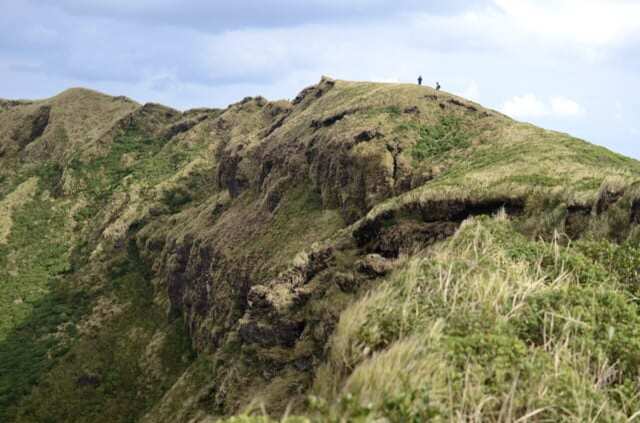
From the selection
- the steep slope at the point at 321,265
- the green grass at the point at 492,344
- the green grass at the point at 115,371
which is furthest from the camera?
the green grass at the point at 115,371

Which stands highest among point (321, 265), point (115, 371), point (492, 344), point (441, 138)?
point (441, 138)

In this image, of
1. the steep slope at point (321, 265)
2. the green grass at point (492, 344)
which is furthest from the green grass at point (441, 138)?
the green grass at point (492, 344)

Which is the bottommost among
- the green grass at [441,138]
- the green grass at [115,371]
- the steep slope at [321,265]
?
the green grass at [115,371]

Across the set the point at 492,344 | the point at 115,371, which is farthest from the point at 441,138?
the point at 115,371

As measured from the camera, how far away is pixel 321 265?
90.1 ft

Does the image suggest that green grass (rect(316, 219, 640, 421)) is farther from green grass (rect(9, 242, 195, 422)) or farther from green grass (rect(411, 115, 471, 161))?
green grass (rect(9, 242, 195, 422))

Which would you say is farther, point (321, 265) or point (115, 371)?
point (115, 371)

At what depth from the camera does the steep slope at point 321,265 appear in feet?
25.7

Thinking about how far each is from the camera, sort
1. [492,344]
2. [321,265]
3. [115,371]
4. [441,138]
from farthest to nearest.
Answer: [115,371]
[441,138]
[321,265]
[492,344]

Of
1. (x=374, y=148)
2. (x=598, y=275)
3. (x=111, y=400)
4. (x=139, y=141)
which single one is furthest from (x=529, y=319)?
(x=139, y=141)

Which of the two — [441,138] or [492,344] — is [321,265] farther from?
[441,138]

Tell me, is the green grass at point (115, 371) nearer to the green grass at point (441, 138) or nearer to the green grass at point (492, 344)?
the green grass at point (441, 138)

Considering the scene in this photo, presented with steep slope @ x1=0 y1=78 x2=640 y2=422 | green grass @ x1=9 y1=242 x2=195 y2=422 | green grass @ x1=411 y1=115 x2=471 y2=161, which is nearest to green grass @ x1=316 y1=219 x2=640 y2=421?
steep slope @ x1=0 y1=78 x2=640 y2=422

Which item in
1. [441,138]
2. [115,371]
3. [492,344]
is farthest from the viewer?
[115,371]
